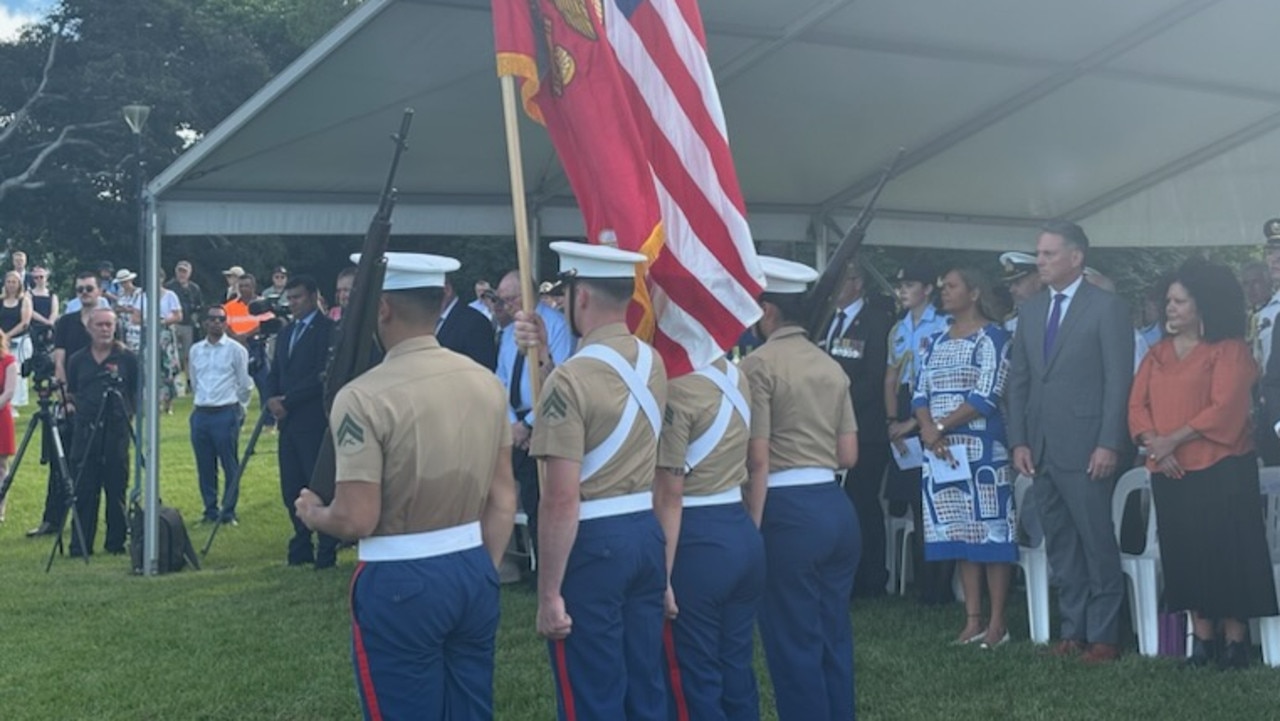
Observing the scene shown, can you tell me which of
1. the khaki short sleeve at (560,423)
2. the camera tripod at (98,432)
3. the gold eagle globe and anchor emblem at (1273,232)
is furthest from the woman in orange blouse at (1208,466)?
the camera tripod at (98,432)

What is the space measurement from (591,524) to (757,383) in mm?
1289

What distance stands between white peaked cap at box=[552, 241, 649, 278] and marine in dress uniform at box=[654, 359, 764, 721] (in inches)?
23.1

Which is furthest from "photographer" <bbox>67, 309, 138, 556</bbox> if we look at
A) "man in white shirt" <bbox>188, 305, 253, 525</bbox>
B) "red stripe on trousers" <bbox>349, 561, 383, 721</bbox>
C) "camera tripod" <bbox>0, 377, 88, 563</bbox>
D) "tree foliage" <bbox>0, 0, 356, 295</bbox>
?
"tree foliage" <bbox>0, 0, 356, 295</bbox>

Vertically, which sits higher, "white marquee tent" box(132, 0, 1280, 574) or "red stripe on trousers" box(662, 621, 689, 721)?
"white marquee tent" box(132, 0, 1280, 574)

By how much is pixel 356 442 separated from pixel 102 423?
355 inches

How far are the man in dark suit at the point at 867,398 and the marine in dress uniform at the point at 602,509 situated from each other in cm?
483

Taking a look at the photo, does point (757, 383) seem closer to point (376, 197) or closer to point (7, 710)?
point (7, 710)

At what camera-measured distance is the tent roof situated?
352 inches

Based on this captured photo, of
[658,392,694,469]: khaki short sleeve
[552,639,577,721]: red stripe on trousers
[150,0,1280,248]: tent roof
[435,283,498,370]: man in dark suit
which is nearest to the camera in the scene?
[552,639,577,721]: red stripe on trousers

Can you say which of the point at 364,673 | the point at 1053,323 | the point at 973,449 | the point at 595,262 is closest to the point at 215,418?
the point at 973,449

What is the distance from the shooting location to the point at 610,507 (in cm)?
476

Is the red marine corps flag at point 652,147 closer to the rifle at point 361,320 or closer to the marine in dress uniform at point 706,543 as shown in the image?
the marine in dress uniform at point 706,543

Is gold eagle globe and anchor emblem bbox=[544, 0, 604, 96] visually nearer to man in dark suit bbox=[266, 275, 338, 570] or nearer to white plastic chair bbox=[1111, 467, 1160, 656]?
white plastic chair bbox=[1111, 467, 1160, 656]

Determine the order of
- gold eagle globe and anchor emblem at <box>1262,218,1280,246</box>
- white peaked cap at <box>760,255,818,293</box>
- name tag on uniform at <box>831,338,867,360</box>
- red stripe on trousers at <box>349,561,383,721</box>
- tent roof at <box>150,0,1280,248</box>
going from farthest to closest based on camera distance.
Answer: name tag on uniform at <box>831,338,867,360</box> → tent roof at <box>150,0,1280,248</box> → gold eagle globe and anchor emblem at <box>1262,218,1280,246</box> → white peaked cap at <box>760,255,818,293</box> → red stripe on trousers at <box>349,561,383,721</box>
